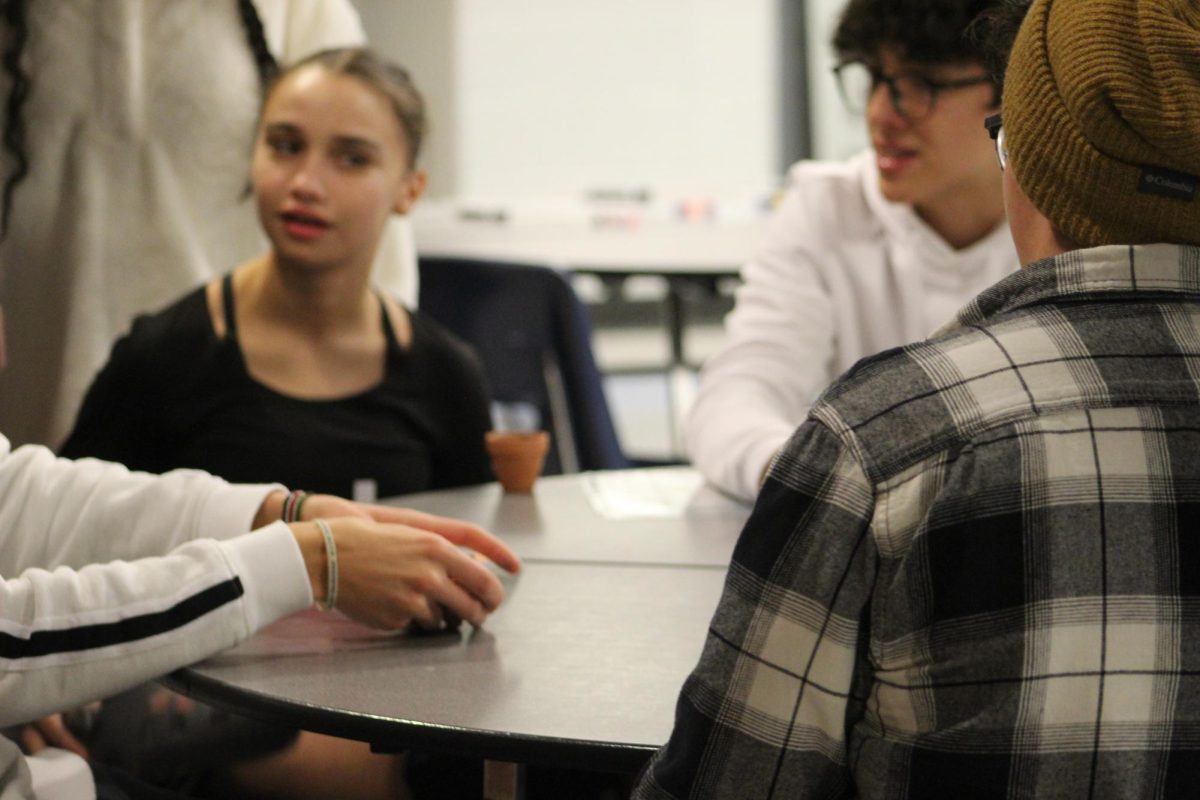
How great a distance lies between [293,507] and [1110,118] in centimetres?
82

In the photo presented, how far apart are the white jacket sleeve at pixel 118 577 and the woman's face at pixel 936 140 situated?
989 millimetres

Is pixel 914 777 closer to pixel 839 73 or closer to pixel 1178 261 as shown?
pixel 1178 261

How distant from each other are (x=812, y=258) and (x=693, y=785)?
53.0 inches

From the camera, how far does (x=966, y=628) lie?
0.74 m

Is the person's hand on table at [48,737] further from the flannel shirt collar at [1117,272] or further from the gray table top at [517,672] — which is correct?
the flannel shirt collar at [1117,272]

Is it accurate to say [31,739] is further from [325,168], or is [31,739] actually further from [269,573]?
[325,168]

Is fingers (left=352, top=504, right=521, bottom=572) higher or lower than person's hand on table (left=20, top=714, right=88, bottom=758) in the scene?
higher

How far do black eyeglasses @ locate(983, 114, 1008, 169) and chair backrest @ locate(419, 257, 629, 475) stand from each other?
1.71 metres

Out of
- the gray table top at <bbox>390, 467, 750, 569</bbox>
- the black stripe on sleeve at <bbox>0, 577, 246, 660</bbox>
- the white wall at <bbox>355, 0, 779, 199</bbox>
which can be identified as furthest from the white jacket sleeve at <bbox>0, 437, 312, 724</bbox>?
the white wall at <bbox>355, 0, 779, 199</bbox>

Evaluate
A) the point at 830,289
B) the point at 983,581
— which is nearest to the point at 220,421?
the point at 830,289

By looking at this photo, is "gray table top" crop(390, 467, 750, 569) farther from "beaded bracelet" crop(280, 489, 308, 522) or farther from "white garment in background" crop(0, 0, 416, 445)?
"white garment in background" crop(0, 0, 416, 445)

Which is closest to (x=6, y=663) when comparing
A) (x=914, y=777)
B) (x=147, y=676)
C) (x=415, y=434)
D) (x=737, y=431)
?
(x=147, y=676)

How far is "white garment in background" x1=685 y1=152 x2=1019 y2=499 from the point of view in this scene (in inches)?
75.4

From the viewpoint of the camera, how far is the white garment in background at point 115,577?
3.29ft
